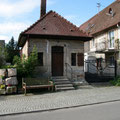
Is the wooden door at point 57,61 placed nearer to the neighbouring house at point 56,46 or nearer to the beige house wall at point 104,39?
the neighbouring house at point 56,46

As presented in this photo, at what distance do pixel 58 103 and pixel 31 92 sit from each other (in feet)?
10.4

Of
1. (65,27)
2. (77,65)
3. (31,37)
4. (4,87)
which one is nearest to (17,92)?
(4,87)

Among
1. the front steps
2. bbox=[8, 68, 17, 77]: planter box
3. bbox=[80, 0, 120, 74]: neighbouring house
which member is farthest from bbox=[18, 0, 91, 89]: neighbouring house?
bbox=[80, 0, 120, 74]: neighbouring house

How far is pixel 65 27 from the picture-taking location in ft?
44.3

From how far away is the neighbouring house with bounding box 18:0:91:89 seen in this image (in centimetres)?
1210

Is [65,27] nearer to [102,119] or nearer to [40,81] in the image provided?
[40,81]

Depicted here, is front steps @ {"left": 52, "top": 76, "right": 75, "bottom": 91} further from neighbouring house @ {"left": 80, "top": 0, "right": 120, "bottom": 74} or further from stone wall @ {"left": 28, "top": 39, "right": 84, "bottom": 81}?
neighbouring house @ {"left": 80, "top": 0, "right": 120, "bottom": 74}

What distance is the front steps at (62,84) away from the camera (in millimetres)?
10955

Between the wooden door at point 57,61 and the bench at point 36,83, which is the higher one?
the wooden door at point 57,61

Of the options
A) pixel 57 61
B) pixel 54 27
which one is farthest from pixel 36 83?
pixel 54 27

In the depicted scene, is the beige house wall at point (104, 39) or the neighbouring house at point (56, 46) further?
the beige house wall at point (104, 39)

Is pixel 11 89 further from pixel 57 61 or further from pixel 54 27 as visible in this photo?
pixel 54 27

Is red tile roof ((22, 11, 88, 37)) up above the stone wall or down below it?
above

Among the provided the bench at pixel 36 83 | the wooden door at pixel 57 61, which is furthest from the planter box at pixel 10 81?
the wooden door at pixel 57 61
